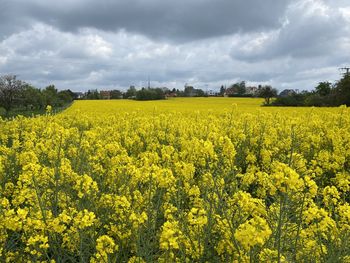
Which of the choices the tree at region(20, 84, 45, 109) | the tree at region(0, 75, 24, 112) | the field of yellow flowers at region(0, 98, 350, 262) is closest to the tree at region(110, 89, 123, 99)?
the tree at region(20, 84, 45, 109)

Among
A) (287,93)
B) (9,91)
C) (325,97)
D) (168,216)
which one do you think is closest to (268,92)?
(287,93)

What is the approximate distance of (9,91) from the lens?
5041 cm

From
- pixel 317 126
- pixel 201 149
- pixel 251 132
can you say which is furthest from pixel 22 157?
pixel 317 126

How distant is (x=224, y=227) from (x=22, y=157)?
248cm

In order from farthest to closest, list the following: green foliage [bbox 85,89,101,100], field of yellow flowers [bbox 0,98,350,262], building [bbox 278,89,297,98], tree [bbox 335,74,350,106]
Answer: green foliage [bbox 85,89,101,100], building [bbox 278,89,297,98], tree [bbox 335,74,350,106], field of yellow flowers [bbox 0,98,350,262]

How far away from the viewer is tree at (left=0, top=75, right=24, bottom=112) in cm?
4953

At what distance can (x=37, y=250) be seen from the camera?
329 cm

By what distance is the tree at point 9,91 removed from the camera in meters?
49.5

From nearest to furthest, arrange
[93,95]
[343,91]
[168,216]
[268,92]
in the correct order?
[168,216]
[343,91]
[268,92]
[93,95]

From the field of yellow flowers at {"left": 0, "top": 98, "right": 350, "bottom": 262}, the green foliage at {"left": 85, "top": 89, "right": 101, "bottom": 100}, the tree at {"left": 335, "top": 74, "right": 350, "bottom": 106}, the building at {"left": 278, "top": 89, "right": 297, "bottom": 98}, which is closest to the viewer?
the field of yellow flowers at {"left": 0, "top": 98, "right": 350, "bottom": 262}

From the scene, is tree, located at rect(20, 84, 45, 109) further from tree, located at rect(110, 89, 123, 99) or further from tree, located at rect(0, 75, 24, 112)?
tree, located at rect(110, 89, 123, 99)

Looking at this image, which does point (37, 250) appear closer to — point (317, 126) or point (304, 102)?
point (317, 126)

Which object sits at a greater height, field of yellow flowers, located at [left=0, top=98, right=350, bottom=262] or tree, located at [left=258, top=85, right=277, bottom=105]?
tree, located at [left=258, top=85, right=277, bottom=105]

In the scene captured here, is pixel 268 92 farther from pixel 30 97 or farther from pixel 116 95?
pixel 116 95
